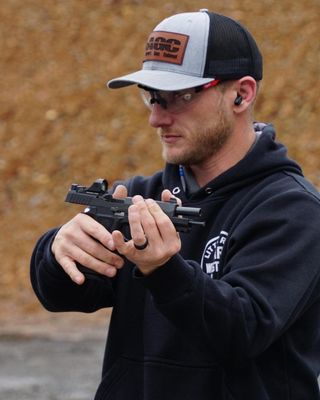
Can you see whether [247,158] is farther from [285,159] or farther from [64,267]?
[64,267]

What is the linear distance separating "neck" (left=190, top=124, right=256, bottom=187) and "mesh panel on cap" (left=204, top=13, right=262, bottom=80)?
183 mm

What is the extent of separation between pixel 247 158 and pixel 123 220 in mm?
508

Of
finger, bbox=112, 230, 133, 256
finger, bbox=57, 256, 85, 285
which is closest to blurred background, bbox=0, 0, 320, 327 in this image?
finger, bbox=57, 256, 85, 285

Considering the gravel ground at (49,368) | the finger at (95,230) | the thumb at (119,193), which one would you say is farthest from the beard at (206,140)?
the gravel ground at (49,368)

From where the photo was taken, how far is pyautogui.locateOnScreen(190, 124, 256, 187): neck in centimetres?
341

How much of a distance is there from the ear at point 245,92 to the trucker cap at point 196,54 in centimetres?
2

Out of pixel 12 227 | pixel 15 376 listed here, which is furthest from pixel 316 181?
pixel 15 376

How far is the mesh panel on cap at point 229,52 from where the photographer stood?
132 inches

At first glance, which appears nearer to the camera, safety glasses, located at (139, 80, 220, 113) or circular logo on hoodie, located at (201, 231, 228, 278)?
circular logo on hoodie, located at (201, 231, 228, 278)

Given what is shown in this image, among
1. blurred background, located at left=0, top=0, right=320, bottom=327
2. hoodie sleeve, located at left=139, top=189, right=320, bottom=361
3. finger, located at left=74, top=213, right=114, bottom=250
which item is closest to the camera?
hoodie sleeve, located at left=139, top=189, right=320, bottom=361

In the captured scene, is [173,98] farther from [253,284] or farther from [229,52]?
[253,284]

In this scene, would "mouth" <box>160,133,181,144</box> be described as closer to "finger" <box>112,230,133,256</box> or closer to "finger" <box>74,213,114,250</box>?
"finger" <box>74,213,114,250</box>

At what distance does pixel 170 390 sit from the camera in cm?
323

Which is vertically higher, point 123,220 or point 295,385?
point 123,220
